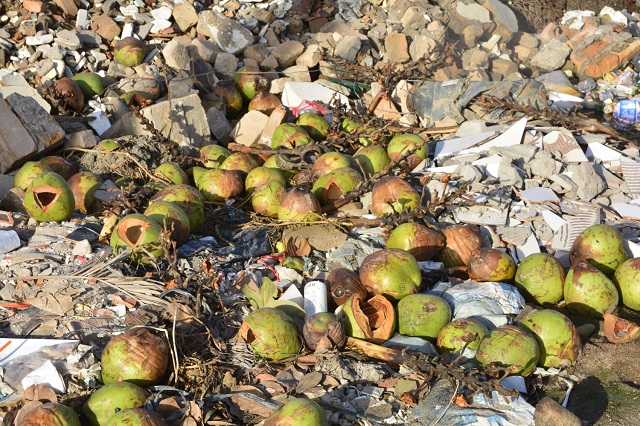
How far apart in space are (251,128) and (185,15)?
2122 millimetres

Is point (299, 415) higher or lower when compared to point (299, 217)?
higher

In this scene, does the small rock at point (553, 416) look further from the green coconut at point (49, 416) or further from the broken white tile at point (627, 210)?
the broken white tile at point (627, 210)

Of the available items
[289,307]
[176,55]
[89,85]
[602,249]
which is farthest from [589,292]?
[89,85]

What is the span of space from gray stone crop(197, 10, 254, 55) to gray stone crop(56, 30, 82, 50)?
4.46 ft

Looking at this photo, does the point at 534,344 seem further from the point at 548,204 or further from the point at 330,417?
the point at 548,204

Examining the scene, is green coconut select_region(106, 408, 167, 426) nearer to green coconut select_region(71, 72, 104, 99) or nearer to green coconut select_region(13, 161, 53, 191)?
green coconut select_region(13, 161, 53, 191)

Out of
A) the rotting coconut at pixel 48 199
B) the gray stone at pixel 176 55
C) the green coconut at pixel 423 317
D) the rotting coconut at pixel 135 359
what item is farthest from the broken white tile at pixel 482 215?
the gray stone at pixel 176 55

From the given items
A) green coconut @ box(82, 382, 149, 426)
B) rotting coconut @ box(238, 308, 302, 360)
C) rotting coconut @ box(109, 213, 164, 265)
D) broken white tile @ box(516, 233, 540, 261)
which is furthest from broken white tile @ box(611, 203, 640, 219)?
green coconut @ box(82, 382, 149, 426)

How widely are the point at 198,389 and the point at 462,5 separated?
7190 millimetres

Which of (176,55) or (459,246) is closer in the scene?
(459,246)

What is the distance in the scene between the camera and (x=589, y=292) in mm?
4312

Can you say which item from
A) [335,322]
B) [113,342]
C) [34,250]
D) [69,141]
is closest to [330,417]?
[335,322]

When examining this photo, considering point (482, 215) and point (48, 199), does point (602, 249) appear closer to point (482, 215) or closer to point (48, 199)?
point (482, 215)

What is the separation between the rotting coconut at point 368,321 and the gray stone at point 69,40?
4.84 meters
